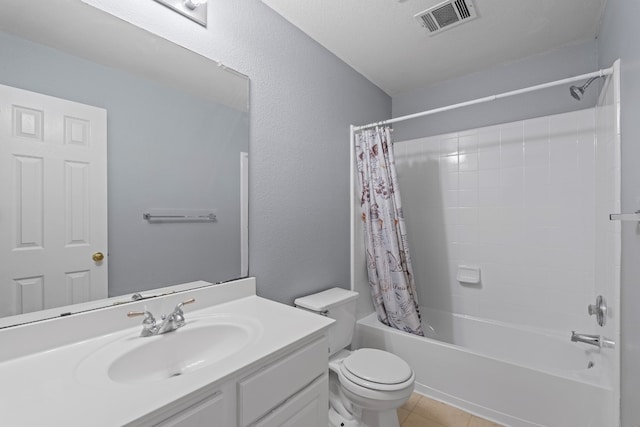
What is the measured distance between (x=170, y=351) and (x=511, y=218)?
2378 millimetres

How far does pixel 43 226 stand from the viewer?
93 centimetres

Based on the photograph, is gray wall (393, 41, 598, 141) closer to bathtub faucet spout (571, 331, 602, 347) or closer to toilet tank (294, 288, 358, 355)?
bathtub faucet spout (571, 331, 602, 347)

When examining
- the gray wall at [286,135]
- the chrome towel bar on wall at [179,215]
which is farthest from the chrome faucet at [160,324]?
the gray wall at [286,135]

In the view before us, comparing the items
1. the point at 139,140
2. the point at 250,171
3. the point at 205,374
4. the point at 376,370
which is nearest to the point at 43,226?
the point at 139,140

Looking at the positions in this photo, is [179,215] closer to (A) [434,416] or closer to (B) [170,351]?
(B) [170,351]

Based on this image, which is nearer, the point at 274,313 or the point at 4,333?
the point at 4,333

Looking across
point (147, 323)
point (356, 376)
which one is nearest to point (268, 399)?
point (147, 323)

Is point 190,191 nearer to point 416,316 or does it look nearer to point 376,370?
point 376,370

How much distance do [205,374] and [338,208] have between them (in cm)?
150

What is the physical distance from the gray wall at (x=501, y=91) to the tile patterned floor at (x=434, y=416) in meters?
2.09

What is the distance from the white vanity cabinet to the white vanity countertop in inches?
1.3

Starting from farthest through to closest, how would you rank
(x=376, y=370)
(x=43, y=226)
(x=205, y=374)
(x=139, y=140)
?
(x=376, y=370)
(x=139, y=140)
(x=43, y=226)
(x=205, y=374)

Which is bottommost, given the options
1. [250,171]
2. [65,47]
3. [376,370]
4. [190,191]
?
[376,370]

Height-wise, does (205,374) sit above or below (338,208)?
below
